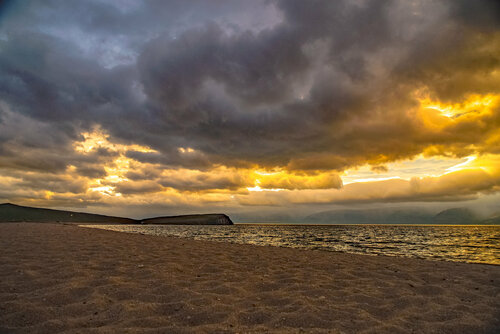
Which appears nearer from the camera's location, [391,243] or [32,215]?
[391,243]

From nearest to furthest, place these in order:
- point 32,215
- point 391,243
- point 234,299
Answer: point 234,299
point 391,243
point 32,215

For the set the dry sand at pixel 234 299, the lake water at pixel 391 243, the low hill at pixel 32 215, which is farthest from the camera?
the low hill at pixel 32 215

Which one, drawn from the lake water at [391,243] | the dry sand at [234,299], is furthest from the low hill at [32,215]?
the dry sand at [234,299]

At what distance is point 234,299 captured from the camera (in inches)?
253

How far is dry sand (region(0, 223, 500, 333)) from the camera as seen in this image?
16.1 feet

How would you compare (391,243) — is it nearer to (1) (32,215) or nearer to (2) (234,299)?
(2) (234,299)

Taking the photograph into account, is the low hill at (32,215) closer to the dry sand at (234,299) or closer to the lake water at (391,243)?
the lake water at (391,243)

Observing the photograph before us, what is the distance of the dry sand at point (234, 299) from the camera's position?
16.1ft

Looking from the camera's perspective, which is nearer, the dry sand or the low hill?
the dry sand

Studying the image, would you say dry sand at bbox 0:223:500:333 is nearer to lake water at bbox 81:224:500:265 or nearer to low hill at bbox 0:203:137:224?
lake water at bbox 81:224:500:265

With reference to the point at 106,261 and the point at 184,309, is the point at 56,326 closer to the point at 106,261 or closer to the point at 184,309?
the point at 184,309

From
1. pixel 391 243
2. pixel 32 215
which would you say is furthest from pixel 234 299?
pixel 32 215

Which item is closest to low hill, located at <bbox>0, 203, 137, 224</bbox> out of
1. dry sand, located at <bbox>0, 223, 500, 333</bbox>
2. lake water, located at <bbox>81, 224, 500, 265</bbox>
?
lake water, located at <bbox>81, 224, 500, 265</bbox>

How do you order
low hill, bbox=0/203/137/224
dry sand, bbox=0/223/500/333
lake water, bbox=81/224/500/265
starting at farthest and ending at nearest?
low hill, bbox=0/203/137/224 < lake water, bbox=81/224/500/265 < dry sand, bbox=0/223/500/333
